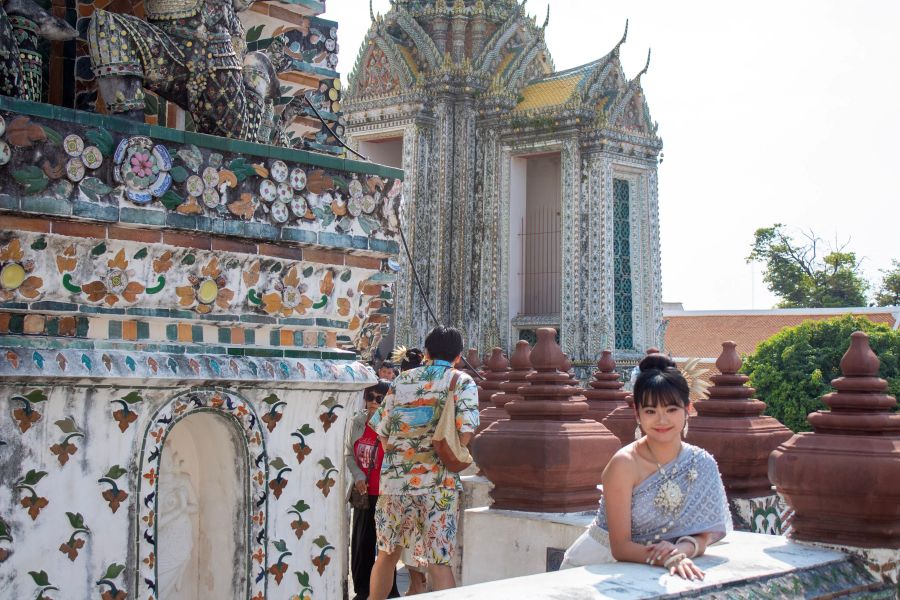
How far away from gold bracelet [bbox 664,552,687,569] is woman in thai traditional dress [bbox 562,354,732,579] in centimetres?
13

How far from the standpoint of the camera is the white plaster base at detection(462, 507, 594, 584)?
523 centimetres

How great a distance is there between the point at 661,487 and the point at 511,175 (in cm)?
1424

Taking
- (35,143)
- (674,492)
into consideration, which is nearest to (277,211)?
(35,143)

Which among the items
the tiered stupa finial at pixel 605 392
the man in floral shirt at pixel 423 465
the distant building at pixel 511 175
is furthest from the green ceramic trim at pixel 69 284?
the distant building at pixel 511 175

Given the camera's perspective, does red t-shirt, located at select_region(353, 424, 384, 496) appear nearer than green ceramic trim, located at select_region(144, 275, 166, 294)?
No

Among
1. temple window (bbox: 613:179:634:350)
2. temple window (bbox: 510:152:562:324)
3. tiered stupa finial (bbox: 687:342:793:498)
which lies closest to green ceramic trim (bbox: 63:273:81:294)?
tiered stupa finial (bbox: 687:342:793:498)

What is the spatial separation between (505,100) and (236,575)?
530 inches

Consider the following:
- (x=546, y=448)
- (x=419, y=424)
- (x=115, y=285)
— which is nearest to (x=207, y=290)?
(x=115, y=285)

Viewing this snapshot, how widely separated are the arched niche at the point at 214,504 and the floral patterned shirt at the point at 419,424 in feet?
2.61

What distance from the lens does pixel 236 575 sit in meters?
4.72

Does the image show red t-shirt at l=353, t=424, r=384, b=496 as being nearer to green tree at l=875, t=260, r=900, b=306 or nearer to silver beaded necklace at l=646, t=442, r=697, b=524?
silver beaded necklace at l=646, t=442, r=697, b=524

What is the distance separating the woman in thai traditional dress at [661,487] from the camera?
12.1 ft

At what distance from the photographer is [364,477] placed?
655cm

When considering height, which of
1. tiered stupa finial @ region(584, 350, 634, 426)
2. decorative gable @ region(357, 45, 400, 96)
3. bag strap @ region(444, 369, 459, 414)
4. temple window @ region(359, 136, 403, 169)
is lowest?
tiered stupa finial @ region(584, 350, 634, 426)
